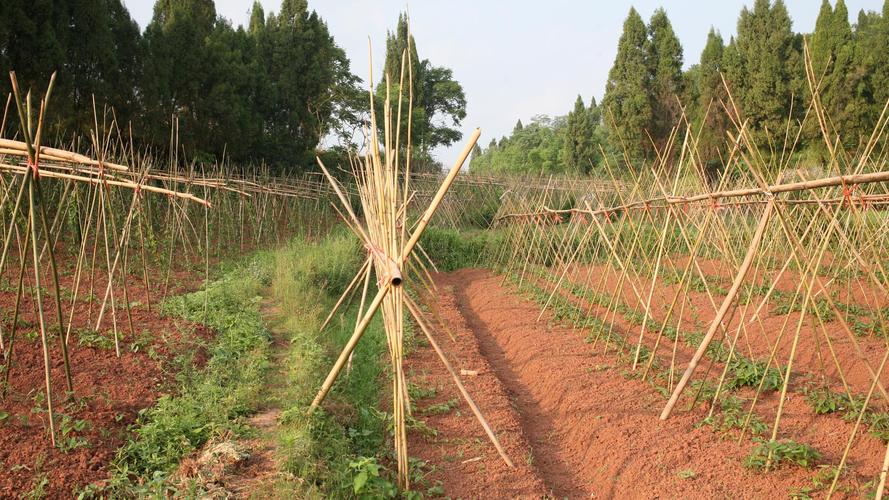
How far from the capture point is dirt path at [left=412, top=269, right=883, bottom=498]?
138 inches

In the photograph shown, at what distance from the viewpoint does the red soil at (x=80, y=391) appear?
121 inches

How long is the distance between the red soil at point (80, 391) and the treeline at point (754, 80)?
1286cm

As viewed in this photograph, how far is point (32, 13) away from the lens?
34.1 feet

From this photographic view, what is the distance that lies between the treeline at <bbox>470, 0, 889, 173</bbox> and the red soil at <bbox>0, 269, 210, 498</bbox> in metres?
12.9

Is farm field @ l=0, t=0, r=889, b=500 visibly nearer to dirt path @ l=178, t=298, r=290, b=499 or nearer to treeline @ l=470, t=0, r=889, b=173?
dirt path @ l=178, t=298, r=290, b=499

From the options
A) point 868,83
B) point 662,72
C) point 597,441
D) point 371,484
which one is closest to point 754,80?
point 868,83

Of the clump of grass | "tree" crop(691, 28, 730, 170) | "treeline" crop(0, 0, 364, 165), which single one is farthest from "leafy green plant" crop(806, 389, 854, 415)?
"tree" crop(691, 28, 730, 170)

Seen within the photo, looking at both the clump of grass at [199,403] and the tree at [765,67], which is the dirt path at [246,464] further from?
the tree at [765,67]

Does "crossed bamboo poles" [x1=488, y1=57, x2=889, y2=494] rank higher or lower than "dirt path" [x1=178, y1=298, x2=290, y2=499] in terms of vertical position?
higher

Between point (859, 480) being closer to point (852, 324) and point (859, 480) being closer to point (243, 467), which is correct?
point (243, 467)

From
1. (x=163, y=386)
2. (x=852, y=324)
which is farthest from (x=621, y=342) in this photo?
(x=163, y=386)

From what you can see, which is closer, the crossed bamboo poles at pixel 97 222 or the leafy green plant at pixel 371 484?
the leafy green plant at pixel 371 484

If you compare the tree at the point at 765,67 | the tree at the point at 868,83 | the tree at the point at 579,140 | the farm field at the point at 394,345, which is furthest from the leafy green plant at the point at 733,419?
the tree at the point at 579,140

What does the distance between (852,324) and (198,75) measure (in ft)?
46.0
